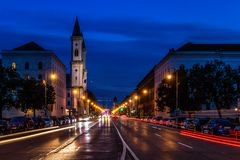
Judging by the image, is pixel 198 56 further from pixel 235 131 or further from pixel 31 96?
pixel 235 131

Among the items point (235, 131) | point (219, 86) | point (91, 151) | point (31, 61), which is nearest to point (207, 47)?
point (219, 86)

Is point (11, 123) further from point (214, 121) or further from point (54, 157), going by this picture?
point (54, 157)

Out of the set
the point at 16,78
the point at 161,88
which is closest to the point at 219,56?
the point at 161,88

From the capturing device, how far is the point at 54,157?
17.7 metres

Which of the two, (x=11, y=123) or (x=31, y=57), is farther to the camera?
(x=31, y=57)

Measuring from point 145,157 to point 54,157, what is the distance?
3847 millimetres

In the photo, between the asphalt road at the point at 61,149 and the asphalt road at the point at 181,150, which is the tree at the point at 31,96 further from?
the asphalt road at the point at 181,150

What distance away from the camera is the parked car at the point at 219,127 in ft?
122

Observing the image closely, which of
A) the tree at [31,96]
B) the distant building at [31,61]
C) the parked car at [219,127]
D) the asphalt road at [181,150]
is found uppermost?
the distant building at [31,61]

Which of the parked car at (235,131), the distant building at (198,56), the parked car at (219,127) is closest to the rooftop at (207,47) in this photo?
the distant building at (198,56)

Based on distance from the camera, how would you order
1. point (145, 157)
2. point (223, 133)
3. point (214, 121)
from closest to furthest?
point (145, 157) → point (223, 133) → point (214, 121)

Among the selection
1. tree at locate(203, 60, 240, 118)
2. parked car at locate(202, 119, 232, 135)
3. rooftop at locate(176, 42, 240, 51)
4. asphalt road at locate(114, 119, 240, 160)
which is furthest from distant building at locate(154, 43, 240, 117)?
asphalt road at locate(114, 119, 240, 160)

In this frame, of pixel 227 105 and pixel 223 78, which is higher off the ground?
pixel 223 78

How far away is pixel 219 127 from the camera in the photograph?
3803cm
